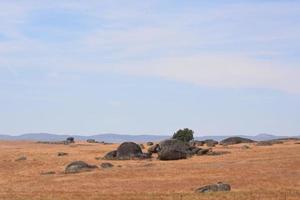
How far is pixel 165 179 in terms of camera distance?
5312 cm

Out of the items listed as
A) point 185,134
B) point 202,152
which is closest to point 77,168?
point 202,152

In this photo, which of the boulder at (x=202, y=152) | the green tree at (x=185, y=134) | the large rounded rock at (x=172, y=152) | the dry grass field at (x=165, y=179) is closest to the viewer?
the dry grass field at (x=165, y=179)

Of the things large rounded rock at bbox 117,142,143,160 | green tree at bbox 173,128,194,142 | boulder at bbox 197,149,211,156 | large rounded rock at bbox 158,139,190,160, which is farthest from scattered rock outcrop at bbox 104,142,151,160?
green tree at bbox 173,128,194,142

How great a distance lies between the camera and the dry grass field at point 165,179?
3791cm

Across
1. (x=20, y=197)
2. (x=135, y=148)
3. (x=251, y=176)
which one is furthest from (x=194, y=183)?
(x=135, y=148)

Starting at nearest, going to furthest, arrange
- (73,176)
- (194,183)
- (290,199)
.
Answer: (290,199)
(194,183)
(73,176)

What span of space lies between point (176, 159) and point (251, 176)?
84.9 ft

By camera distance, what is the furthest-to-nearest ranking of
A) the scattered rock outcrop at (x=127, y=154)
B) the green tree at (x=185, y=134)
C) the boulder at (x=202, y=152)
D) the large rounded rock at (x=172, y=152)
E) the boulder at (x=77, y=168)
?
the green tree at (x=185, y=134) → the boulder at (x=202, y=152) → the scattered rock outcrop at (x=127, y=154) → the large rounded rock at (x=172, y=152) → the boulder at (x=77, y=168)

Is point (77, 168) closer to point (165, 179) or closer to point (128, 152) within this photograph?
point (165, 179)

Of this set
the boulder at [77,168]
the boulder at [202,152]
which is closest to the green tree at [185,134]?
the boulder at [202,152]

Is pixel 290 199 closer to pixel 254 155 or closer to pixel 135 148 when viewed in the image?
pixel 254 155

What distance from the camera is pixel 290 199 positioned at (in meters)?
34.0

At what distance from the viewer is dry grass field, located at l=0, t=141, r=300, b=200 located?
3791 cm

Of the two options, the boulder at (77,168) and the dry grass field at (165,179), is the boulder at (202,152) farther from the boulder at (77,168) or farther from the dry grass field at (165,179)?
the boulder at (77,168)
